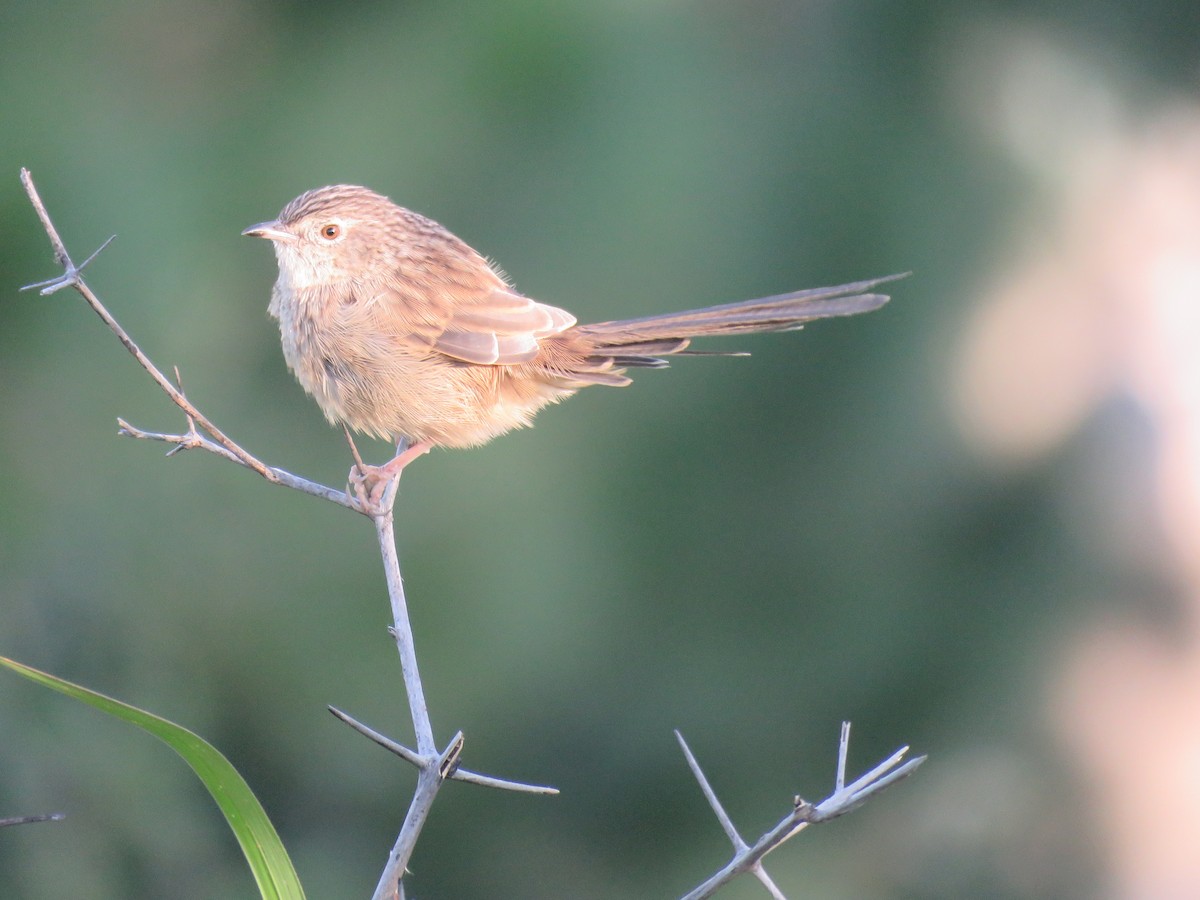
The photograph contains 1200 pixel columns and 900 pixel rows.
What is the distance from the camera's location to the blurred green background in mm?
6035

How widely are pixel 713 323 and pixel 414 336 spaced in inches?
39.7

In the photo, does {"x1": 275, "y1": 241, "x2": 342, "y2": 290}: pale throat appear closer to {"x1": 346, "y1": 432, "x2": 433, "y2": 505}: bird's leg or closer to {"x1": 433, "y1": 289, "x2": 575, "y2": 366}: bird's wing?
{"x1": 433, "y1": 289, "x2": 575, "y2": 366}: bird's wing

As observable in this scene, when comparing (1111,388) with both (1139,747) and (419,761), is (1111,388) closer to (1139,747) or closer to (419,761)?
(1139,747)

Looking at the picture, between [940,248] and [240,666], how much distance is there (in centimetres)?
461

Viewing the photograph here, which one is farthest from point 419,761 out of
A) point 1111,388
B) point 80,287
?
point 1111,388

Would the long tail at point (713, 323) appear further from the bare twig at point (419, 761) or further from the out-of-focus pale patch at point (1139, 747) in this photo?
the out-of-focus pale patch at point (1139, 747)

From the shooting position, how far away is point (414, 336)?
11.7 ft

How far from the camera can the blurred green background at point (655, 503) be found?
604cm

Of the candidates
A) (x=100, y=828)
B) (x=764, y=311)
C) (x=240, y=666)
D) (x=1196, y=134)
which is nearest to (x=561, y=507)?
(x=240, y=666)

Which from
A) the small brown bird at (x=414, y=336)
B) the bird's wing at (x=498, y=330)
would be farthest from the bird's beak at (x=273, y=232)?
the bird's wing at (x=498, y=330)

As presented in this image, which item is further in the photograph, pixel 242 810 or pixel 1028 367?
pixel 1028 367

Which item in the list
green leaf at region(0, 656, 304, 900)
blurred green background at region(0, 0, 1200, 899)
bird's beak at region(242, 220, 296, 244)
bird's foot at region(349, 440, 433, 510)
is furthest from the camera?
blurred green background at region(0, 0, 1200, 899)

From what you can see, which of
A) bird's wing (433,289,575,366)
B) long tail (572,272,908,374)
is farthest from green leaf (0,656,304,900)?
bird's wing (433,289,575,366)

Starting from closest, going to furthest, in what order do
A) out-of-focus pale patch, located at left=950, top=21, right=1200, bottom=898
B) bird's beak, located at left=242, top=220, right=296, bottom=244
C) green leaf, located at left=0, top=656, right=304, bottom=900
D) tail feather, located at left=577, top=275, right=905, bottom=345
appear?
1. green leaf, located at left=0, top=656, right=304, bottom=900
2. tail feather, located at left=577, top=275, right=905, bottom=345
3. bird's beak, located at left=242, top=220, right=296, bottom=244
4. out-of-focus pale patch, located at left=950, top=21, right=1200, bottom=898
